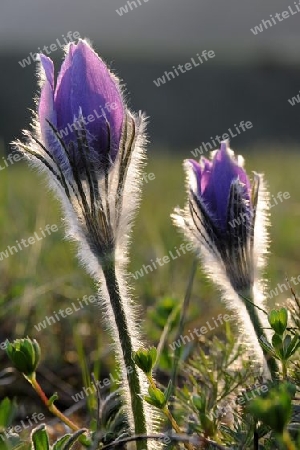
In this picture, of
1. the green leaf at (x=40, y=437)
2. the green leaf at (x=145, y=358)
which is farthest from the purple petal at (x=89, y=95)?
the green leaf at (x=40, y=437)

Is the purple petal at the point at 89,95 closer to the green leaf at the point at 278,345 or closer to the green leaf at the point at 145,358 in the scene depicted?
the green leaf at the point at 145,358

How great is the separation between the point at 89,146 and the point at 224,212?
19.9 inches

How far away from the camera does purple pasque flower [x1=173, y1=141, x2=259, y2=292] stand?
2236mm

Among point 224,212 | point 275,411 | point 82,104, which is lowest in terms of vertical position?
point 275,411

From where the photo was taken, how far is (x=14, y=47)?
26.2 metres

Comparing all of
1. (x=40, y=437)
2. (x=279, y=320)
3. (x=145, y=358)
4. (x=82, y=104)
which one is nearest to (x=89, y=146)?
(x=82, y=104)

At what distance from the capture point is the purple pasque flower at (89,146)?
1.98 m

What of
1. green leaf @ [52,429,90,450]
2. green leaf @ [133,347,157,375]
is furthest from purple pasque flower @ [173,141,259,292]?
green leaf @ [52,429,90,450]

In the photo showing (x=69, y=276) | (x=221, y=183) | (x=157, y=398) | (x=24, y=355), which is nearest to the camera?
(x=157, y=398)

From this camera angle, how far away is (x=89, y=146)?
2.00 meters

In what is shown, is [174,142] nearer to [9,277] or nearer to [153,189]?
[153,189]

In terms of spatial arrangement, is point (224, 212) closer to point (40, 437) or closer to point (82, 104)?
point (82, 104)

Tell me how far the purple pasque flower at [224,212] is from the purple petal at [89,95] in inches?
15.4

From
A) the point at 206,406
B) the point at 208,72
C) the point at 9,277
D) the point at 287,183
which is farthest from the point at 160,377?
the point at 208,72
